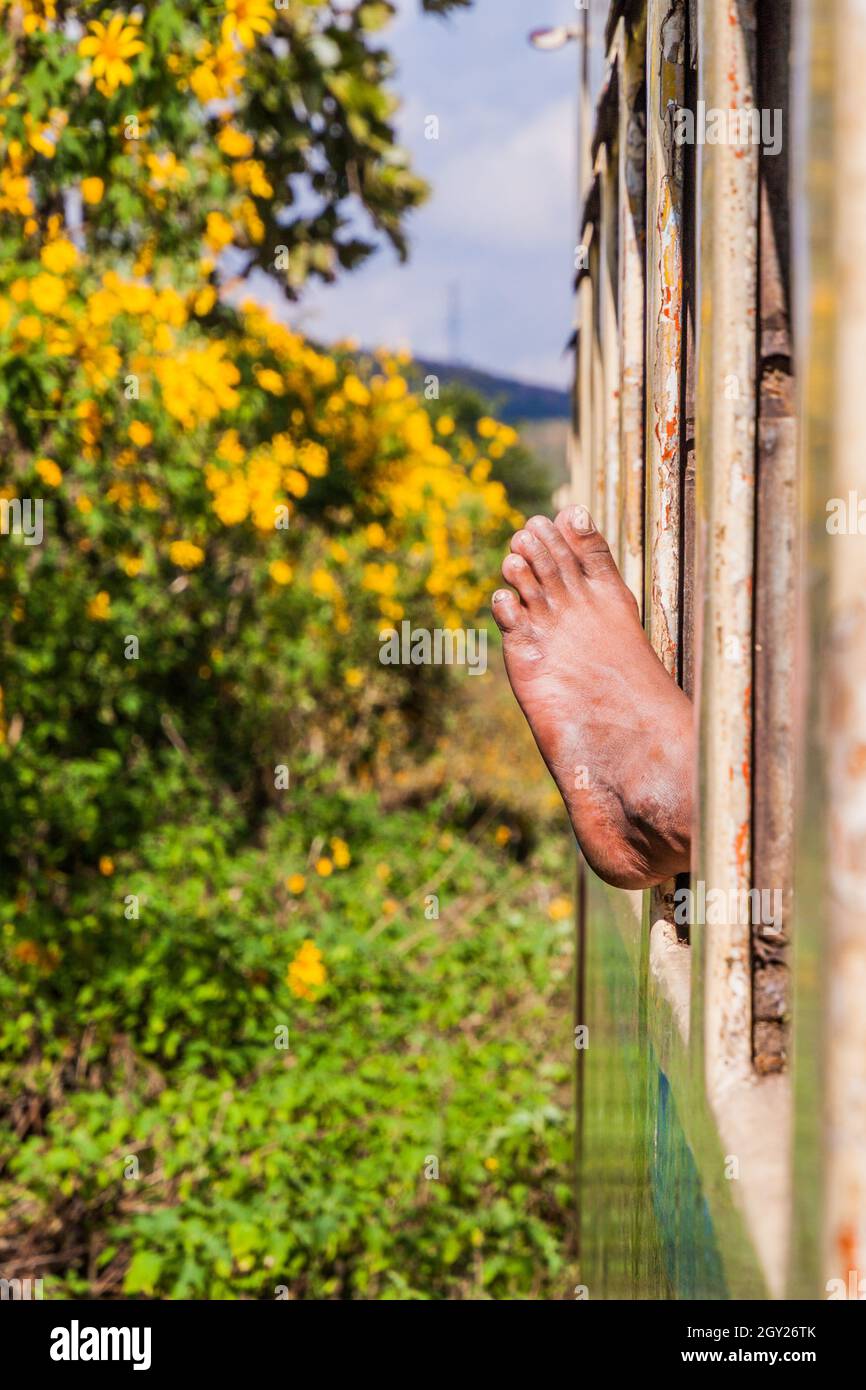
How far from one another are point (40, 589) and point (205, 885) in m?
1.40

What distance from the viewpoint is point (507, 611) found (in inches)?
57.3

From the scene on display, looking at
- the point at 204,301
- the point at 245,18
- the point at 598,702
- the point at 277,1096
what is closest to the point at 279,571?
the point at 204,301

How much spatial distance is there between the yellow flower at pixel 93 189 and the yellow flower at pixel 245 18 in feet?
1.56

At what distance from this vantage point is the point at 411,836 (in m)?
6.93

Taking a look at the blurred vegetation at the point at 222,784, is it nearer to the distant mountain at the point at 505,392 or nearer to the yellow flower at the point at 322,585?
the yellow flower at the point at 322,585

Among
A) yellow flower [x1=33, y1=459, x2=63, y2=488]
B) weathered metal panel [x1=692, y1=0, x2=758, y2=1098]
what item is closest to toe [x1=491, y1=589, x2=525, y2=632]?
weathered metal panel [x1=692, y1=0, x2=758, y2=1098]

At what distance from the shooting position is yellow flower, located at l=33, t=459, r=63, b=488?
4.11m

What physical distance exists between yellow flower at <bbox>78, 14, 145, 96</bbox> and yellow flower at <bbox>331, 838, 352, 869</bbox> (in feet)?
12.9

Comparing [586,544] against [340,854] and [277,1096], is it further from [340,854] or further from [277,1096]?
[340,854]

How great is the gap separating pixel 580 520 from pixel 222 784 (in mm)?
5042

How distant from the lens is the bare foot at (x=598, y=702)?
119cm

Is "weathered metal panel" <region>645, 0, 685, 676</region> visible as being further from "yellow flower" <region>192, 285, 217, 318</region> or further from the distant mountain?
"yellow flower" <region>192, 285, 217, 318</region>

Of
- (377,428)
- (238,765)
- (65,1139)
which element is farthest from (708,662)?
(377,428)

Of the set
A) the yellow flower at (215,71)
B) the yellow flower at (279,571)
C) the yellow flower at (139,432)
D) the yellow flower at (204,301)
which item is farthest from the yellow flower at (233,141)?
the yellow flower at (279,571)
